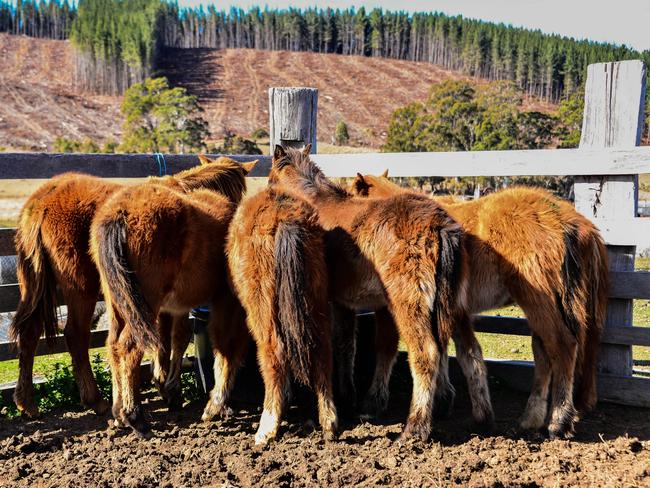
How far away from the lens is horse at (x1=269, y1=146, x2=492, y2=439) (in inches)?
170

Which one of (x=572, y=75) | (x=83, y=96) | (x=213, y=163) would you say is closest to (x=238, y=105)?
(x=83, y=96)

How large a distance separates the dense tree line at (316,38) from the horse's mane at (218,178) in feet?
260

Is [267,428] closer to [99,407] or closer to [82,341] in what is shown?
[99,407]

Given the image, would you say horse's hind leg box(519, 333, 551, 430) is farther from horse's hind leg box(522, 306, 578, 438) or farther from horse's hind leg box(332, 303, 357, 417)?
horse's hind leg box(332, 303, 357, 417)

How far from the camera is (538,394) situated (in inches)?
187

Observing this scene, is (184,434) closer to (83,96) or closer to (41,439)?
(41,439)

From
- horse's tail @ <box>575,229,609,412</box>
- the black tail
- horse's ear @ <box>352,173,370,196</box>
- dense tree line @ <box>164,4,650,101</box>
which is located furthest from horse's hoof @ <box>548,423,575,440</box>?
dense tree line @ <box>164,4,650,101</box>

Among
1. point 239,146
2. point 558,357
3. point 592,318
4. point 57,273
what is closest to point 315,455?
point 558,357

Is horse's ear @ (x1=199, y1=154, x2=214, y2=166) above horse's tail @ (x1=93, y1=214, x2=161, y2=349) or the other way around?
above

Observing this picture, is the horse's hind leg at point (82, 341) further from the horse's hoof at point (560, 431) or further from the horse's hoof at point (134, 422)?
the horse's hoof at point (560, 431)

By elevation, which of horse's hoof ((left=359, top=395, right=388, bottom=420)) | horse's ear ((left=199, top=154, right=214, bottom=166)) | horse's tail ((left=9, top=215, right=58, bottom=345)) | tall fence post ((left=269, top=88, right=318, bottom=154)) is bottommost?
horse's hoof ((left=359, top=395, right=388, bottom=420))

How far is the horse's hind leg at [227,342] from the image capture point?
202 inches

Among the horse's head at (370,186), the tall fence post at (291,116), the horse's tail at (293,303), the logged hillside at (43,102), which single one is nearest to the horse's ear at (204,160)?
the tall fence post at (291,116)

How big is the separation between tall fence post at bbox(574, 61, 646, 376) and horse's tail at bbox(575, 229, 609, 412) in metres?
0.37
